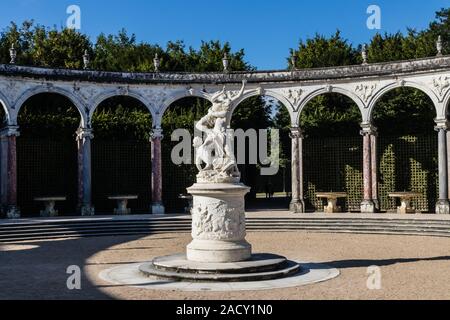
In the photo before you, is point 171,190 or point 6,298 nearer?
point 6,298

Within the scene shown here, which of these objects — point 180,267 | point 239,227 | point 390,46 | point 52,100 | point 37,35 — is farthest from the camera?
point 37,35

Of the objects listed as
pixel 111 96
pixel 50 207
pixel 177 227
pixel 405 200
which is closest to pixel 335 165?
pixel 405 200

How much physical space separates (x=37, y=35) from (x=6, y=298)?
3618 cm

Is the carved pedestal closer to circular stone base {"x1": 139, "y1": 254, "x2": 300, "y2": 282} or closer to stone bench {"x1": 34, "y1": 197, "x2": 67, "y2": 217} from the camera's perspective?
circular stone base {"x1": 139, "y1": 254, "x2": 300, "y2": 282}

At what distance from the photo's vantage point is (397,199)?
30031 mm

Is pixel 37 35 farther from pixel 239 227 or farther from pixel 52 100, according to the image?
pixel 239 227

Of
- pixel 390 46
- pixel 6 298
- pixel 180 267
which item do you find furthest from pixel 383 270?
pixel 390 46

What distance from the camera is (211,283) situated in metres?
11.9

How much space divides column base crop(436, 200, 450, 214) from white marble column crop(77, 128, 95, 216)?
56.6 feet

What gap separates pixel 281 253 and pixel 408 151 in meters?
15.9

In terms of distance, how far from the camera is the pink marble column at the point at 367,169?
92.9 ft

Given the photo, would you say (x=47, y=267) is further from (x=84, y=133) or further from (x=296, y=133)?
(x=296, y=133)

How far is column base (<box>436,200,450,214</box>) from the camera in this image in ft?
86.8

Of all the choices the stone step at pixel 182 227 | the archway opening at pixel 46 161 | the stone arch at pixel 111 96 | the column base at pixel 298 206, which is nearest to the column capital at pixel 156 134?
the stone arch at pixel 111 96
